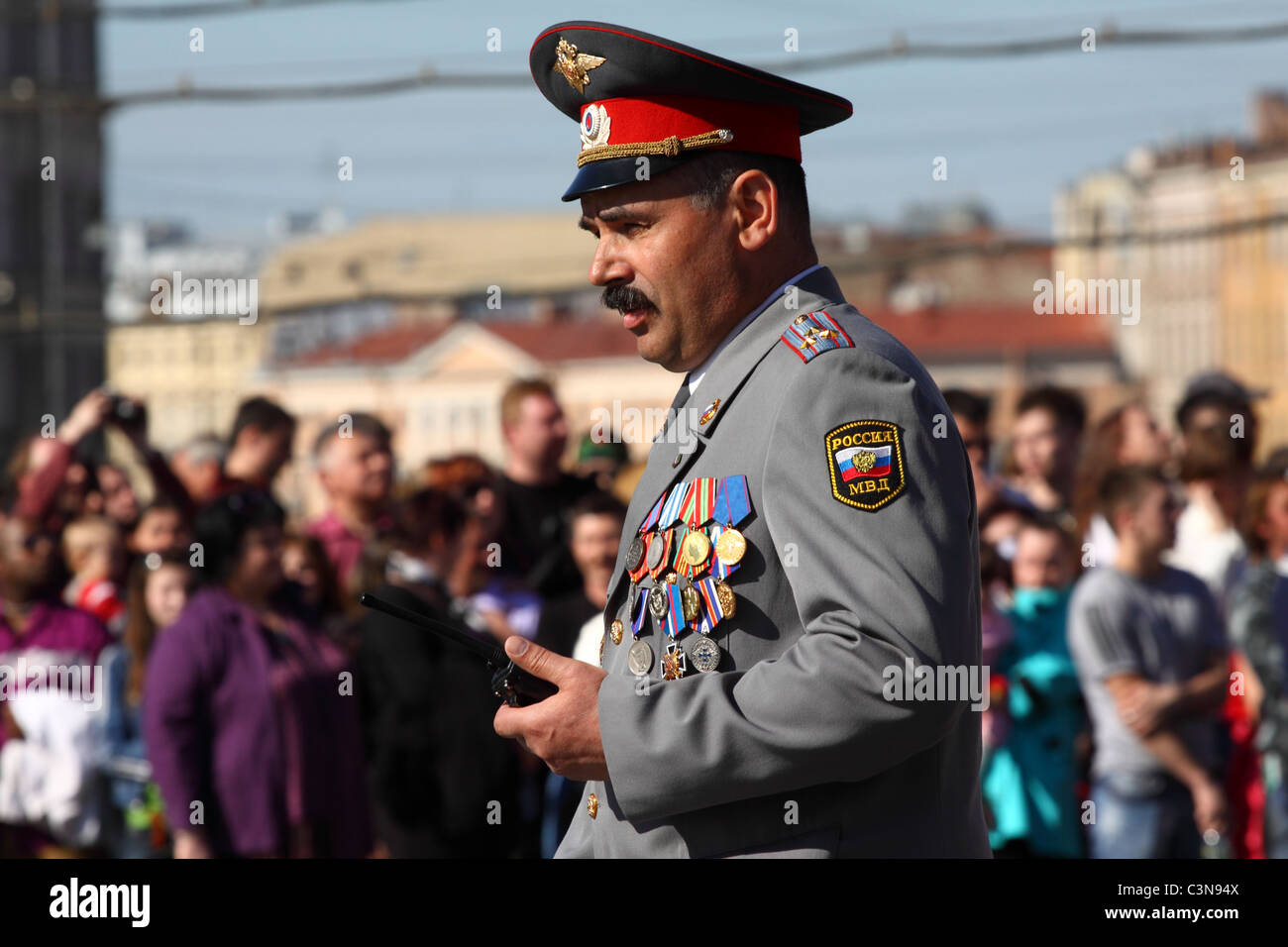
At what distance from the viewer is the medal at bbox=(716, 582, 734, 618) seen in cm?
260

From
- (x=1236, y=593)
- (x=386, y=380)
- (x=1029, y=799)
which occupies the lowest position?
(x=1029, y=799)

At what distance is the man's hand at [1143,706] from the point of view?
635 cm

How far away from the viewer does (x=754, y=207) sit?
2.77 meters

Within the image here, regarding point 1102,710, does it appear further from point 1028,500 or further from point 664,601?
point 664,601

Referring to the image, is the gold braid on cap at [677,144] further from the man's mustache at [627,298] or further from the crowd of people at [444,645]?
the crowd of people at [444,645]

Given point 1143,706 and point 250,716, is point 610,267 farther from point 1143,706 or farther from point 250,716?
point 1143,706

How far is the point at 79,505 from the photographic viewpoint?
7.87m

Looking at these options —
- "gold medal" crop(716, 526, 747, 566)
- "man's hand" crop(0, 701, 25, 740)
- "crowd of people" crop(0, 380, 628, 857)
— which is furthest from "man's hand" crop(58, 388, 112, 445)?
"gold medal" crop(716, 526, 747, 566)

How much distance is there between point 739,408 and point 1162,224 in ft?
177

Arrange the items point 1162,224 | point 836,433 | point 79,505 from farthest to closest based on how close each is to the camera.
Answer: point 1162,224
point 79,505
point 836,433

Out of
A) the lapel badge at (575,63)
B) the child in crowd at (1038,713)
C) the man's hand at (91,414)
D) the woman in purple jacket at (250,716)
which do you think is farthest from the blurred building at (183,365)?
the lapel badge at (575,63)

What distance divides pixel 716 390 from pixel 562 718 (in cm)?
A: 56

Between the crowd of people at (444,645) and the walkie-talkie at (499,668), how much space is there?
2.55 m
